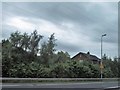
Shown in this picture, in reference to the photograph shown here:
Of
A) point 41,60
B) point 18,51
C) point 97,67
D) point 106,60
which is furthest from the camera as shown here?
point 106,60

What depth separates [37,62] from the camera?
51.2 m

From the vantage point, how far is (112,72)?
6712cm

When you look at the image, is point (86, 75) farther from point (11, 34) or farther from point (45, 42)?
point (11, 34)

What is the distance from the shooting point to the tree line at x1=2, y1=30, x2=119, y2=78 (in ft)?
135

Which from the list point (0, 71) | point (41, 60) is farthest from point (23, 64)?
point (41, 60)

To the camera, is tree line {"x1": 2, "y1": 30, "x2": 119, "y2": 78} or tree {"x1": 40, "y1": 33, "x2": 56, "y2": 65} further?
tree {"x1": 40, "y1": 33, "x2": 56, "y2": 65}

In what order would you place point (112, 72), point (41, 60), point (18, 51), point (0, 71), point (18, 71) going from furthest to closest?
point (112, 72) < point (41, 60) < point (18, 51) < point (18, 71) < point (0, 71)

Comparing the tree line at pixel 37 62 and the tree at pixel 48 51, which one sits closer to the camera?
the tree line at pixel 37 62

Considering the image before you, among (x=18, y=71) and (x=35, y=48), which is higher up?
(x=35, y=48)

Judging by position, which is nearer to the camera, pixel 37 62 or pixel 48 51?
A: pixel 37 62

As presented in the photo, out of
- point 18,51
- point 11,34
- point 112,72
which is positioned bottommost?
point 112,72

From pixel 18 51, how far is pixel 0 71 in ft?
46.8

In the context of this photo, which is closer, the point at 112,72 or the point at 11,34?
the point at 11,34

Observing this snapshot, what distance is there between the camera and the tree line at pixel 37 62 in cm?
4109
